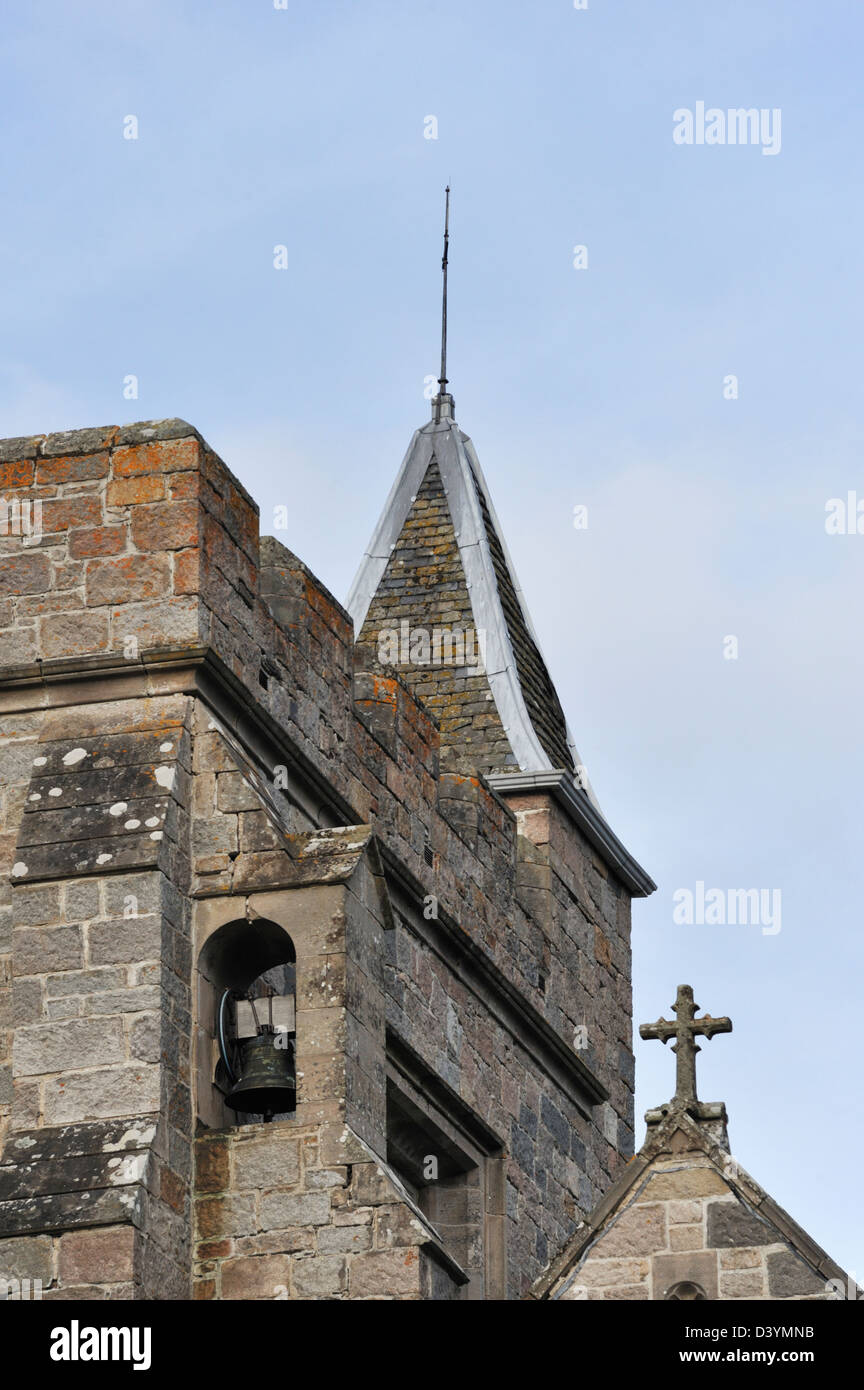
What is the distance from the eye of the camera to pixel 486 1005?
55.0 ft

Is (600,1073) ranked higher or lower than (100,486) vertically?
lower

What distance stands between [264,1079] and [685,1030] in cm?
176

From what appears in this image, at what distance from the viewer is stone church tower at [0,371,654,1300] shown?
13.2 metres

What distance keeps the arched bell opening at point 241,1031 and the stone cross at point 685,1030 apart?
151 centimetres

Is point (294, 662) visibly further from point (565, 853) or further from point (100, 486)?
point (565, 853)

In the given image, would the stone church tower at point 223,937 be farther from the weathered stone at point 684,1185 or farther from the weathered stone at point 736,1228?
the weathered stone at point 736,1228

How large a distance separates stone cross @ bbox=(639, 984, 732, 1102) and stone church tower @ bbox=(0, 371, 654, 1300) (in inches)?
46.4

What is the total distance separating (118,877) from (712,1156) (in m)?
2.46

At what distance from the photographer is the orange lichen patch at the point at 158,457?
1441cm

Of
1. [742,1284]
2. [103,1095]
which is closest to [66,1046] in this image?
[103,1095]

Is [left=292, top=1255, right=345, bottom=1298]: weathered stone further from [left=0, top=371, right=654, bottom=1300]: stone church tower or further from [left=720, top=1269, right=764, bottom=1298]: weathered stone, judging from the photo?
[left=720, top=1269, right=764, bottom=1298]: weathered stone

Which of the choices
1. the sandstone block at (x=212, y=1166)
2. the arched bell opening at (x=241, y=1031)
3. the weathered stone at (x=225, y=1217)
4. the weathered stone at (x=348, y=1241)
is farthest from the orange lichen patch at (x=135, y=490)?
the weathered stone at (x=348, y=1241)

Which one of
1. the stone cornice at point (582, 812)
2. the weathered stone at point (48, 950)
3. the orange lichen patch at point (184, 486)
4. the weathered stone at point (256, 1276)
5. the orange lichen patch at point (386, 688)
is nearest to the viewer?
the weathered stone at point (256, 1276)
